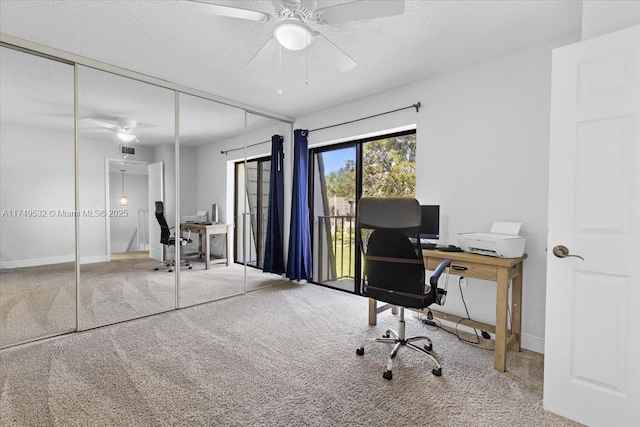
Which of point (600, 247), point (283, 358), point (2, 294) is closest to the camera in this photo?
point (600, 247)

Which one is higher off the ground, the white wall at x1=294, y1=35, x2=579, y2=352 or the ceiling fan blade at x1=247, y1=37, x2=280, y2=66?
the ceiling fan blade at x1=247, y1=37, x2=280, y2=66

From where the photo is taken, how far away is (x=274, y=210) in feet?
14.7

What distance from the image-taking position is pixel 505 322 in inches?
85.7

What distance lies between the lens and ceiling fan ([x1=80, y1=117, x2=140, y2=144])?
2877 mm

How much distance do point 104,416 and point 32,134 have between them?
2441mm

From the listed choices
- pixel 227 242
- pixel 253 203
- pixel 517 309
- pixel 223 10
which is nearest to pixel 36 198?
pixel 227 242

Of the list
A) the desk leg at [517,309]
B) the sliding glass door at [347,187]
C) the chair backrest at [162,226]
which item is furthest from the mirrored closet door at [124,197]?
the desk leg at [517,309]

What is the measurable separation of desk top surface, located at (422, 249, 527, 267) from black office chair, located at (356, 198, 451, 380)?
24 centimetres

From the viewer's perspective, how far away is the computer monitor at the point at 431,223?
2926 mm

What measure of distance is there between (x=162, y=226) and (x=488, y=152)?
3.41 meters

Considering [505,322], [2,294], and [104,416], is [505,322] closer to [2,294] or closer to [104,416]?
[104,416]

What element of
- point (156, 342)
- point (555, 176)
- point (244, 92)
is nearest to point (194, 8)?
point (244, 92)

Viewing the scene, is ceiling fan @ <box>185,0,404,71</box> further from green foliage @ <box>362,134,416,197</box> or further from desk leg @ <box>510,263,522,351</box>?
desk leg @ <box>510,263,522,351</box>

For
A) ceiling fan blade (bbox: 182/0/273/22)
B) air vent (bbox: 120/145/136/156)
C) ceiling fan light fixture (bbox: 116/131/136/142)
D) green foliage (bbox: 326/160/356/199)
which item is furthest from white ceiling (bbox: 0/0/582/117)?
green foliage (bbox: 326/160/356/199)
